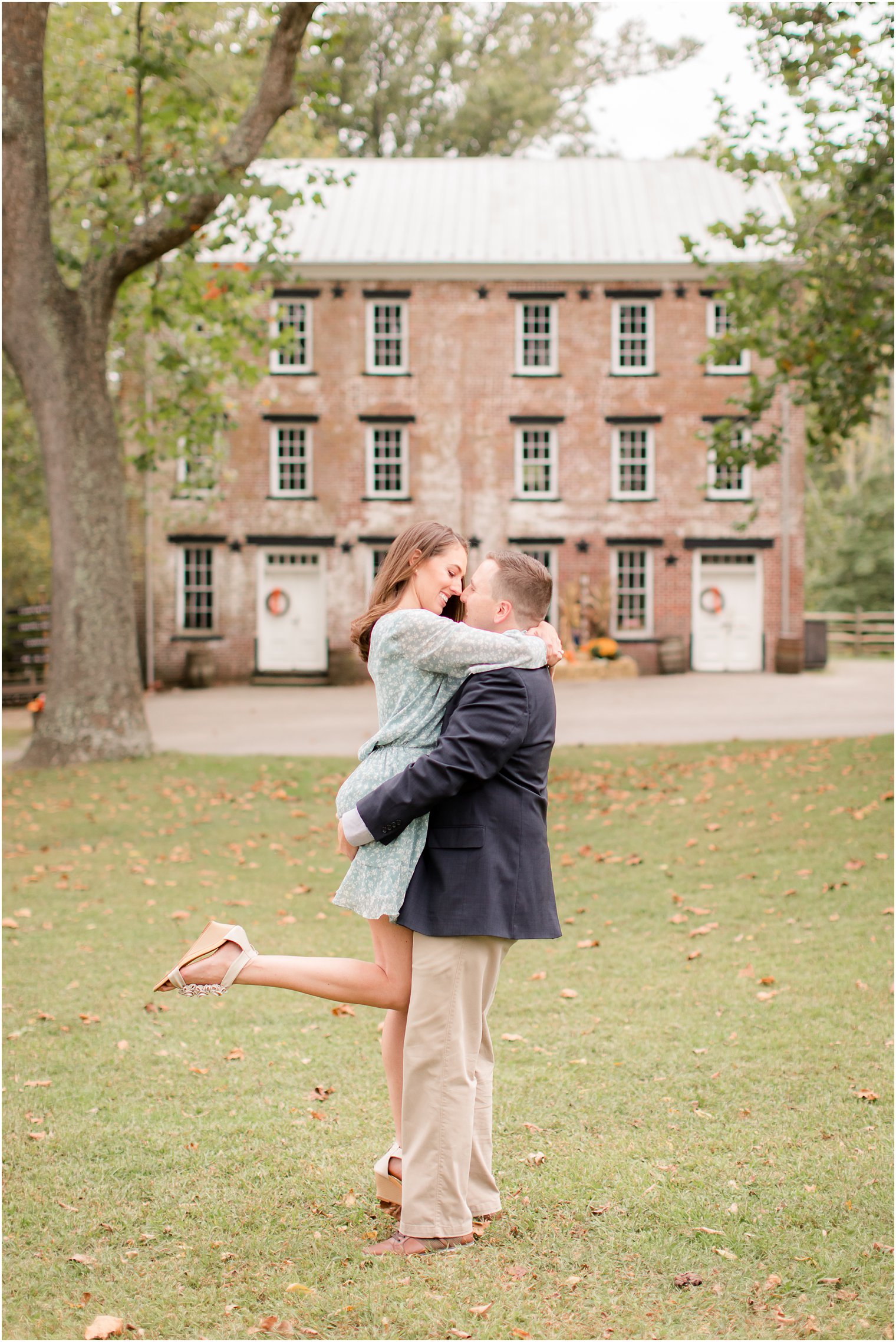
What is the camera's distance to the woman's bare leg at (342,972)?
3535 mm

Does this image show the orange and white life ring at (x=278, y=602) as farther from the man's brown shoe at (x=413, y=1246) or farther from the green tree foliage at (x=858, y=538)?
the man's brown shoe at (x=413, y=1246)

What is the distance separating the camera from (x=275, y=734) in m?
18.5

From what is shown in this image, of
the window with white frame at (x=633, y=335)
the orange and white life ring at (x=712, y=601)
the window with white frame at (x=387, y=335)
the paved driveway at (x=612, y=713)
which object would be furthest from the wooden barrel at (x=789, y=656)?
the window with white frame at (x=387, y=335)

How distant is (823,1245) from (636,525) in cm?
2557

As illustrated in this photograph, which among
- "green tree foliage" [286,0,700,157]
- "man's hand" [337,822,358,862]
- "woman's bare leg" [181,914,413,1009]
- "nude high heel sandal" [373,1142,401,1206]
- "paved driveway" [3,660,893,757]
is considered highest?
"green tree foliage" [286,0,700,157]

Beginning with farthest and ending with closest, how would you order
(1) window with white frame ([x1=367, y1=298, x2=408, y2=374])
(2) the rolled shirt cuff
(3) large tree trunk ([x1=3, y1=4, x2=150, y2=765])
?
1. (1) window with white frame ([x1=367, y1=298, x2=408, y2=374])
2. (3) large tree trunk ([x1=3, y1=4, x2=150, y2=765])
3. (2) the rolled shirt cuff

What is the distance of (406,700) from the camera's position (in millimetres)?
3562

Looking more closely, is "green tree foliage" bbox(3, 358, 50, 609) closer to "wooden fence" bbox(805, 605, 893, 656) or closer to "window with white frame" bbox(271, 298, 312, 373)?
"window with white frame" bbox(271, 298, 312, 373)

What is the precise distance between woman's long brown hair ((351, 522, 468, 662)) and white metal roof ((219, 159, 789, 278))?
25.6 meters

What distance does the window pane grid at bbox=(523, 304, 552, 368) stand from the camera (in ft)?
94.4

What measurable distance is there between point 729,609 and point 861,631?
1251cm

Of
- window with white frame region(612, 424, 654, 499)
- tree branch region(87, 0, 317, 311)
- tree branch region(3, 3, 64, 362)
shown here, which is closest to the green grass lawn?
tree branch region(87, 0, 317, 311)

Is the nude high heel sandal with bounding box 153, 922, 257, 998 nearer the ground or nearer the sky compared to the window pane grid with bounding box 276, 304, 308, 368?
nearer the ground

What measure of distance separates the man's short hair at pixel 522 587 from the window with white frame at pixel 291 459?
25572 millimetres
